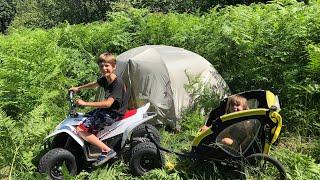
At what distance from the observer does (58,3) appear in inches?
2188

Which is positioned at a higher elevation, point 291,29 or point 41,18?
point 291,29

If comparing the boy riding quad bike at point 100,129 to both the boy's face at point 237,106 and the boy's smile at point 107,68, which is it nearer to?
the boy's smile at point 107,68

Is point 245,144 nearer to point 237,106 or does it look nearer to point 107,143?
point 237,106

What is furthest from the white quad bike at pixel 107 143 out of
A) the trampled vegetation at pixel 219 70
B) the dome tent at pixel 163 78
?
the dome tent at pixel 163 78

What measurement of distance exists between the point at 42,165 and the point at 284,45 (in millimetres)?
4198

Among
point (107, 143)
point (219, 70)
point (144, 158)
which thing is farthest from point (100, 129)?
point (219, 70)

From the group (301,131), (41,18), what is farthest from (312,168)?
(41,18)

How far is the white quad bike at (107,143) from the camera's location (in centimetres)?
502

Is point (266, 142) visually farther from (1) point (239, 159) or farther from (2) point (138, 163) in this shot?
(2) point (138, 163)

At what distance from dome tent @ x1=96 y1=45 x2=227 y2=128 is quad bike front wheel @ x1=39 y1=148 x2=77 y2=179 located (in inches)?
88.3

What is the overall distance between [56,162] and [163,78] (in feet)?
8.96

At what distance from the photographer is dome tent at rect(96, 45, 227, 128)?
6945 millimetres

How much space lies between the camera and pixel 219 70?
809cm

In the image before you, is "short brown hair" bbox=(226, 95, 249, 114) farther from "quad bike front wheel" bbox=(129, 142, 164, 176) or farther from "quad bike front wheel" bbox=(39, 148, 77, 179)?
"quad bike front wheel" bbox=(39, 148, 77, 179)
